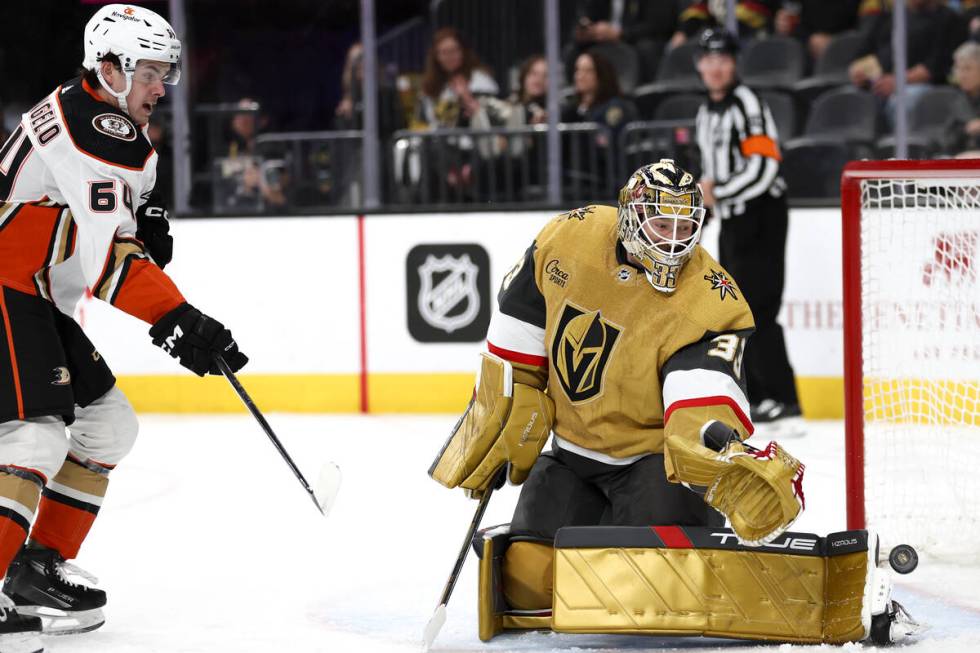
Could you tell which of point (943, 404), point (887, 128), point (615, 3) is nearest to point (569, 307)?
point (943, 404)

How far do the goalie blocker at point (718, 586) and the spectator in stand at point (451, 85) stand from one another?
3.85 metres

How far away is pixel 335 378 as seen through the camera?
5.89 meters

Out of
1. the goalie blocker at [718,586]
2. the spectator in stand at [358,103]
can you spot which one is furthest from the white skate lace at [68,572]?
the spectator in stand at [358,103]

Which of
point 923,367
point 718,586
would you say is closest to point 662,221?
point 718,586

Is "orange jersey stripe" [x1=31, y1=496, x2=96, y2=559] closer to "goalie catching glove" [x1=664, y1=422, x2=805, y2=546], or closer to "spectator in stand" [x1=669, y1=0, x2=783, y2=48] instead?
"goalie catching glove" [x1=664, y1=422, x2=805, y2=546]

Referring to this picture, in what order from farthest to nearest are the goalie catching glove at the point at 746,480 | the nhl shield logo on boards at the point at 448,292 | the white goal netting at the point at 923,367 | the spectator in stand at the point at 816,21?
1. the spectator in stand at the point at 816,21
2. the nhl shield logo on boards at the point at 448,292
3. the white goal netting at the point at 923,367
4. the goalie catching glove at the point at 746,480

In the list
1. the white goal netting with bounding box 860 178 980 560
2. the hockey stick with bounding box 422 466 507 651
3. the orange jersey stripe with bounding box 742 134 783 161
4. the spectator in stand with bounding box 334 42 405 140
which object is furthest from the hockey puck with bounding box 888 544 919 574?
the spectator in stand with bounding box 334 42 405 140

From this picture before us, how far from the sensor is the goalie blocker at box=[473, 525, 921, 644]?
2.54 metres

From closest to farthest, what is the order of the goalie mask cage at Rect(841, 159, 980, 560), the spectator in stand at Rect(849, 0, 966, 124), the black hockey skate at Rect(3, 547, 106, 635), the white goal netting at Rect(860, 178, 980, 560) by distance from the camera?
the black hockey skate at Rect(3, 547, 106, 635), the goalie mask cage at Rect(841, 159, 980, 560), the white goal netting at Rect(860, 178, 980, 560), the spectator in stand at Rect(849, 0, 966, 124)

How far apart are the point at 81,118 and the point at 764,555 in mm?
1421

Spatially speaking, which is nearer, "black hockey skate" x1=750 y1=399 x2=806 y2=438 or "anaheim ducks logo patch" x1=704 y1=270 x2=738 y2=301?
"anaheim ducks logo patch" x1=704 y1=270 x2=738 y2=301

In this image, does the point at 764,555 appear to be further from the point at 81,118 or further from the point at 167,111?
the point at 167,111

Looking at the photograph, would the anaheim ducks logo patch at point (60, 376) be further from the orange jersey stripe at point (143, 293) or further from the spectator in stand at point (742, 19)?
the spectator in stand at point (742, 19)

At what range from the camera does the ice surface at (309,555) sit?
2.77 m
